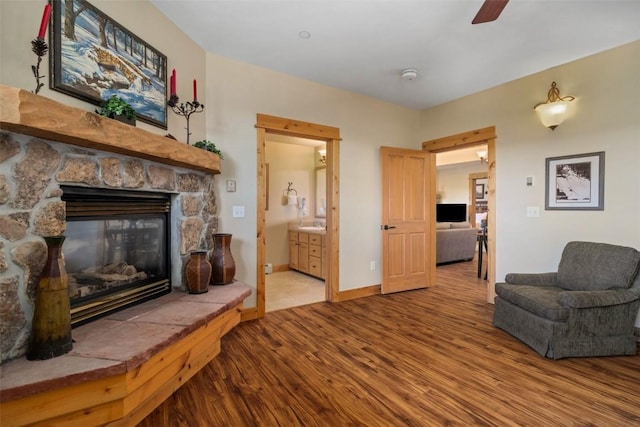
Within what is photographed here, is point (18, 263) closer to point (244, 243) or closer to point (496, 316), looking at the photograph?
point (244, 243)

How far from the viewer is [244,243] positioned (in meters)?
3.11

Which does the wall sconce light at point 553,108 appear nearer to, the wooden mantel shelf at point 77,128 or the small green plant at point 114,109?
the wooden mantel shelf at point 77,128

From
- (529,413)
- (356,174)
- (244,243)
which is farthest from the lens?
(356,174)

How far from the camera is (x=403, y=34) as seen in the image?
2.55 m

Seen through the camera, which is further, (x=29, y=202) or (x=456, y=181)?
(x=456, y=181)

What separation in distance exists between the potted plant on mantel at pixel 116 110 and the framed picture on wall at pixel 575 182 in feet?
12.8

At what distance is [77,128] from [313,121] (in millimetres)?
2516

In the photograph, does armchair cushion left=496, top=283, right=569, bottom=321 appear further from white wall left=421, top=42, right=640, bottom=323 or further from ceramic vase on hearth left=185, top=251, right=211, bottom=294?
ceramic vase on hearth left=185, top=251, right=211, bottom=294

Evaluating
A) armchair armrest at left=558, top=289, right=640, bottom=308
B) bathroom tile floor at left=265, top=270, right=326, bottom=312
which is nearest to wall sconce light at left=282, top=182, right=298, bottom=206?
bathroom tile floor at left=265, top=270, right=326, bottom=312

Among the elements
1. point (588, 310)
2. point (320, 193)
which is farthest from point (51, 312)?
point (320, 193)

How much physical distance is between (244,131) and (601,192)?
3571 millimetres

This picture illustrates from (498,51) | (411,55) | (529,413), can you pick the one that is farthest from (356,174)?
(529,413)

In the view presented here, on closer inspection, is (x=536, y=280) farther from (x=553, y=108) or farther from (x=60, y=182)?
(x=60, y=182)

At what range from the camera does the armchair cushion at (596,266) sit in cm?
243
